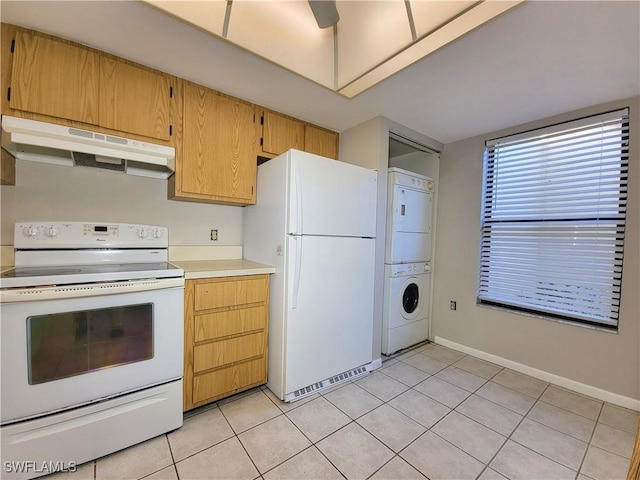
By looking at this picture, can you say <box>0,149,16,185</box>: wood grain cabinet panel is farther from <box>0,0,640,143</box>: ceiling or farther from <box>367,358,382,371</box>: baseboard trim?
<box>367,358,382,371</box>: baseboard trim

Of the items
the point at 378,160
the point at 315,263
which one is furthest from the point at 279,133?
the point at 315,263

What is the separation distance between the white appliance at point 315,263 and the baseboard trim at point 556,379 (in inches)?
50.4

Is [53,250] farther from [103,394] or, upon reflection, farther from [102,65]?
[102,65]

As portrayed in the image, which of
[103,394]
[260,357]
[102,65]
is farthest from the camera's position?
[260,357]

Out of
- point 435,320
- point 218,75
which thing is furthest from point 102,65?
point 435,320

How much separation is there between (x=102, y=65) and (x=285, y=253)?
1.66 m

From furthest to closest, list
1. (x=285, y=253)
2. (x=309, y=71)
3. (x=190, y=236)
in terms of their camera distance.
A: (x=190, y=236) < (x=285, y=253) < (x=309, y=71)

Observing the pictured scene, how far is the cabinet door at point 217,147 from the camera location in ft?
6.52

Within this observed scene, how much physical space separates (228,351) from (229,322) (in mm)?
212

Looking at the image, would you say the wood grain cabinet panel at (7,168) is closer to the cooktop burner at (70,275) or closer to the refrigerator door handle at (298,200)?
the cooktop burner at (70,275)

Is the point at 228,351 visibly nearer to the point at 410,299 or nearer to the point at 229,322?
the point at 229,322

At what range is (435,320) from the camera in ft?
10.6

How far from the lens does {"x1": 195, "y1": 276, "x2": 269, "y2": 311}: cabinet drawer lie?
1.82 metres

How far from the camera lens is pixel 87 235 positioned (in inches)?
68.4
